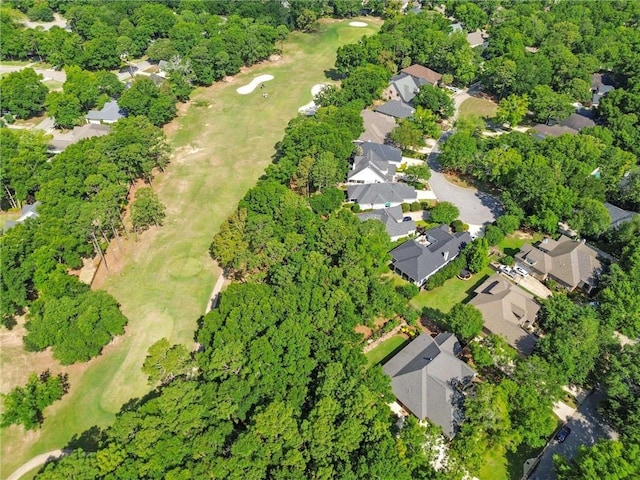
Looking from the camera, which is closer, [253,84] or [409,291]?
[409,291]

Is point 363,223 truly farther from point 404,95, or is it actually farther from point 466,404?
point 404,95

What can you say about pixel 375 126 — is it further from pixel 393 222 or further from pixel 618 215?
pixel 618 215

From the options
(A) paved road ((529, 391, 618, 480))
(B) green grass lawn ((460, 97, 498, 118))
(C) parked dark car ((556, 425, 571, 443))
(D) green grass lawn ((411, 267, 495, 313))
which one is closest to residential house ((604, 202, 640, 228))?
(D) green grass lawn ((411, 267, 495, 313))

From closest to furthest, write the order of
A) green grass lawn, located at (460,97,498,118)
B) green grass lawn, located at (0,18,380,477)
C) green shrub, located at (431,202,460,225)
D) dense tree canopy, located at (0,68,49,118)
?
green grass lawn, located at (0,18,380,477) → green shrub, located at (431,202,460,225) → dense tree canopy, located at (0,68,49,118) → green grass lawn, located at (460,97,498,118)

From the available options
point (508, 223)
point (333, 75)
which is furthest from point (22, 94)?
point (508, 223)

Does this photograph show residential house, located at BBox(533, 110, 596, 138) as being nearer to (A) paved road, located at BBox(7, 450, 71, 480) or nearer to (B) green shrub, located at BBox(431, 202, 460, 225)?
(B) green shrub, located at BBox(431, 202, 460, 225)

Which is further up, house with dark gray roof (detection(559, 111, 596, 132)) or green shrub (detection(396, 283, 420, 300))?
house with dark gray roof (detection(559, 111, 596, 132))

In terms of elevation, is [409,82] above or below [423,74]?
below
